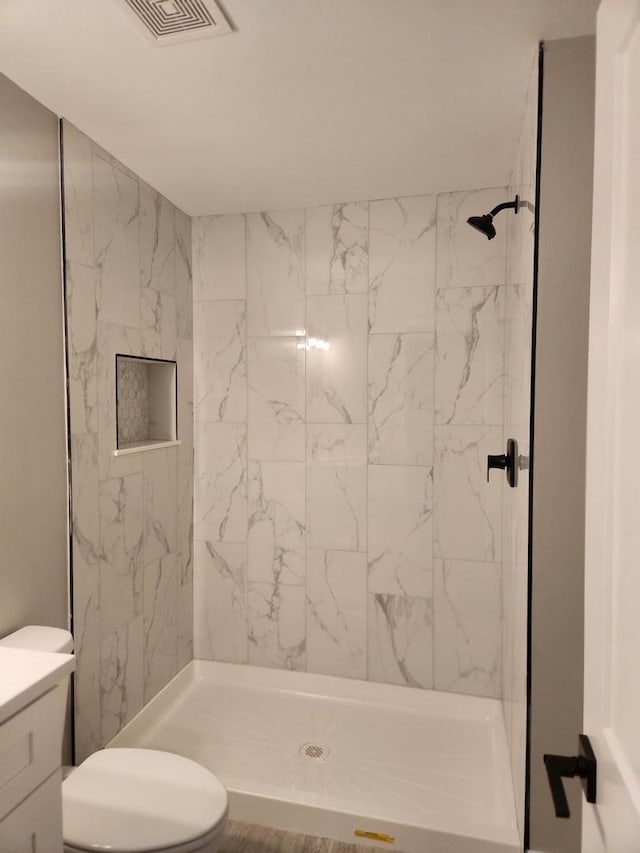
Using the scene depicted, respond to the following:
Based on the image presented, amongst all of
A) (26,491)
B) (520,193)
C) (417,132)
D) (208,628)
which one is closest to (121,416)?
(26,491)

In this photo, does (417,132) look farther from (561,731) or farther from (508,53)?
(561,731)

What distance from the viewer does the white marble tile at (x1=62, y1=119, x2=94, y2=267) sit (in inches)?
78.7

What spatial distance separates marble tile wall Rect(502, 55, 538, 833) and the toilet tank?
1413 millimetres

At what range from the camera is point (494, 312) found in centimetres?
263

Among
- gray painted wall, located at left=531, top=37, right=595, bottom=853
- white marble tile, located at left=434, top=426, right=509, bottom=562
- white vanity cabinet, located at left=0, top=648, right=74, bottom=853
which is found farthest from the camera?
white marble tile, located at left=434, top=426, right=509, bottom=562

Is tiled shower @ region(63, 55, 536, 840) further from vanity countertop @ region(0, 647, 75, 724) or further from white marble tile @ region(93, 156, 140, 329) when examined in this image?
vanity countertop @ region(0, 647, 75, 724)

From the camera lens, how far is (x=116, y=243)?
2.31m

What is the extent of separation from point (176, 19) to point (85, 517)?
163 cm

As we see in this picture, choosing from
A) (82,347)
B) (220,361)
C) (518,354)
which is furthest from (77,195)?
(518,354)

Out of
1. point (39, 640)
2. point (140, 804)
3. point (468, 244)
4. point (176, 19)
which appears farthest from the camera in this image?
point (468, 244)

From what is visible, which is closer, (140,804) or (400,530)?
(140,804)

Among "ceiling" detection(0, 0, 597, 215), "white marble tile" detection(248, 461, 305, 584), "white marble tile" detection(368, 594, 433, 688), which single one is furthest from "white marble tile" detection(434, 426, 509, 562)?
"ceiling" detection(0, 0, 597, 215)

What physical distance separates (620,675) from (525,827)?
1.48 m

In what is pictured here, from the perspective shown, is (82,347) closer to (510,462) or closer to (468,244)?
(510,462)
